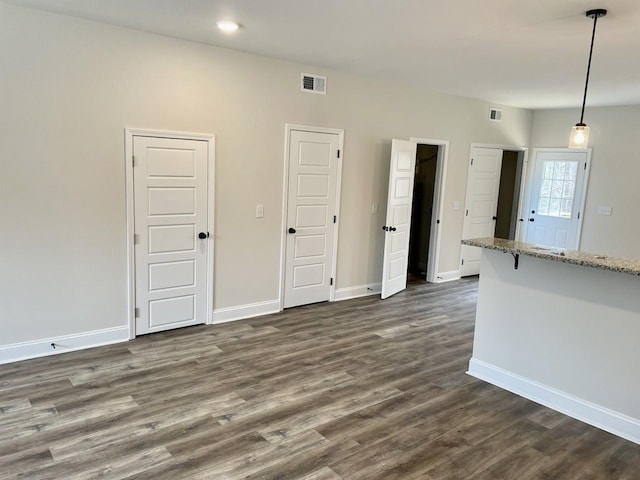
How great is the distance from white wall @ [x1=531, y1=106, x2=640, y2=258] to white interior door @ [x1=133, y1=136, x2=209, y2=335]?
5.91 meters

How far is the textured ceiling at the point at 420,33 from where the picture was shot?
3008 millimetres

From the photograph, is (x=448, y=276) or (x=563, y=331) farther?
(x=448, y=276)

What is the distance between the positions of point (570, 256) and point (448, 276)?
3.96m

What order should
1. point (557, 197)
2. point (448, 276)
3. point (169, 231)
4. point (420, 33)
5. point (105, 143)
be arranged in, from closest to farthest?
point (420, 33)
point (105, 143)
point (169, 231)
point (448, 276)
point (557, 197)

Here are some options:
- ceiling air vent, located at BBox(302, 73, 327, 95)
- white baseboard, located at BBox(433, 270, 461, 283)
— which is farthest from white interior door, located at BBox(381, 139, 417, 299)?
ceiling air vent, located at BBox(302, 73, 327, 95)

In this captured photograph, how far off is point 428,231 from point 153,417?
5.44 metres

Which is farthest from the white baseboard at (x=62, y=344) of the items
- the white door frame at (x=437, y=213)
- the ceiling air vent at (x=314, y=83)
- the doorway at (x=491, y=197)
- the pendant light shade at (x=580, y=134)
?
the doorway at (x=491, y=197)

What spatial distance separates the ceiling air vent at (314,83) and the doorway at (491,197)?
2.96 m

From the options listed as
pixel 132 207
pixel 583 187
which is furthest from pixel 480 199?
pixel 132 207

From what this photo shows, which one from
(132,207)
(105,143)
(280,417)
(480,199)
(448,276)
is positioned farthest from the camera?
(480,199)

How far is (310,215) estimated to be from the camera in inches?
209

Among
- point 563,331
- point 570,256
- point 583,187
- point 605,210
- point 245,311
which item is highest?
point 583,187

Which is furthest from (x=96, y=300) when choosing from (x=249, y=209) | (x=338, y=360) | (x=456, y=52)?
(x=456, y=52)

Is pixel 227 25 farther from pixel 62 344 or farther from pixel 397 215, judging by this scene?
pixel 397 215
